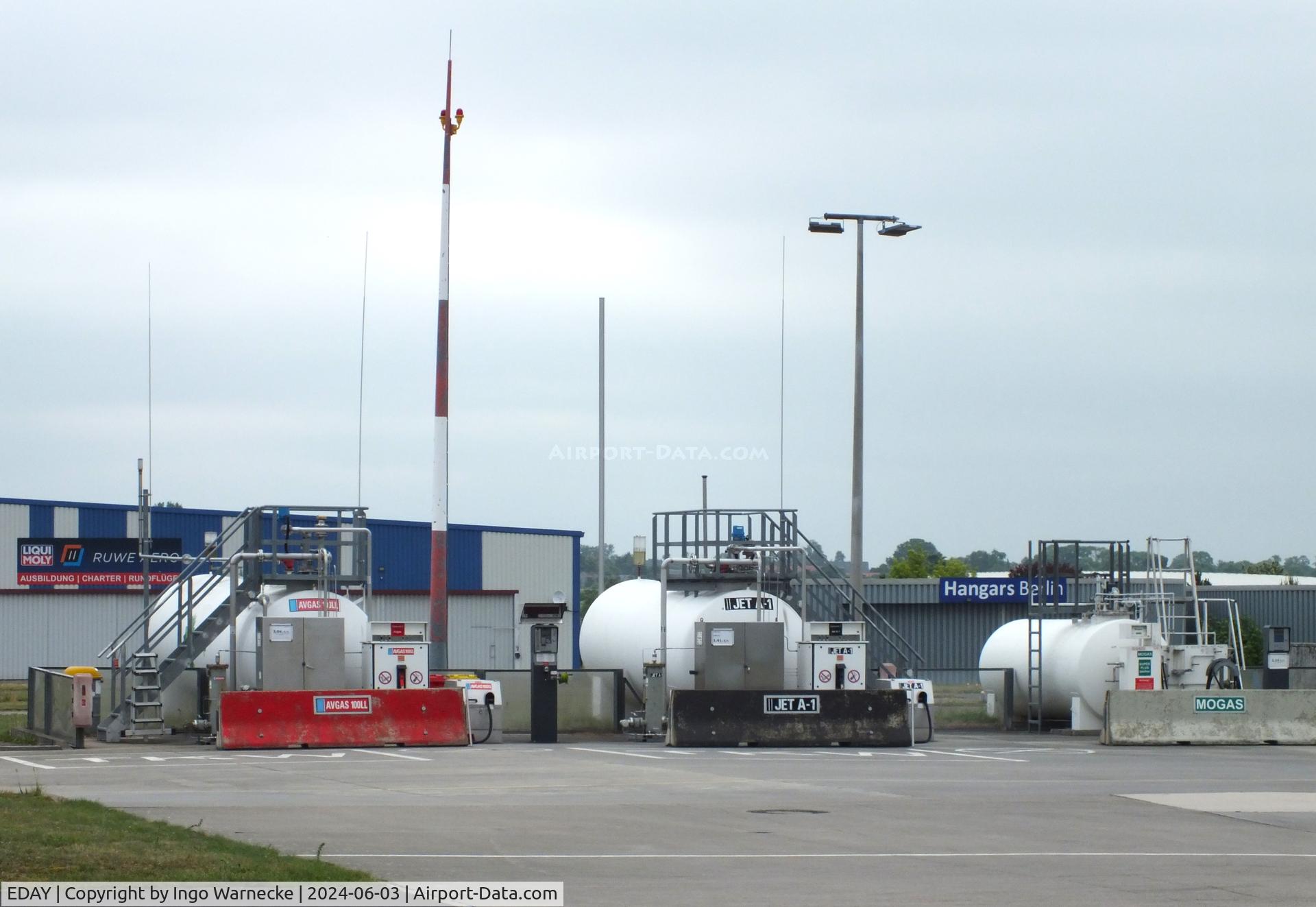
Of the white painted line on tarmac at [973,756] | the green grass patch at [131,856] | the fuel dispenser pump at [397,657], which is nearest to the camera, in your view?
the green grass patch at [131,856]

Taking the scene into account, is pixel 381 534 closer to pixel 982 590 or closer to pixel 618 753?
pixel 982 590

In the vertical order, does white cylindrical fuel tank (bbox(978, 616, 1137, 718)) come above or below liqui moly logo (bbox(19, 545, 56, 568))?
below

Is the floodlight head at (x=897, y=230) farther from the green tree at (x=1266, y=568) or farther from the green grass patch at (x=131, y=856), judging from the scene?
the green tree at (x=1266, y=568)

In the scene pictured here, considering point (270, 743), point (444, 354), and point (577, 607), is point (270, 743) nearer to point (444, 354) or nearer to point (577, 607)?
point (444, 354)

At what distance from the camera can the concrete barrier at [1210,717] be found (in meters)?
29.8

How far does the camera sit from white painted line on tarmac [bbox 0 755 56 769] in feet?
72.7

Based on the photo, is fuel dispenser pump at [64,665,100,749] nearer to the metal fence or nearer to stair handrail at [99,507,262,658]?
the metal fence

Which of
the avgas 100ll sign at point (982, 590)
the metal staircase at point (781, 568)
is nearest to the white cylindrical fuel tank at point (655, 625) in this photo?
the metal staircase at point (781, 568)

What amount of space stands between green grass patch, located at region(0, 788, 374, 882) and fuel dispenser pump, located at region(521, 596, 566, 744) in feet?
53.9

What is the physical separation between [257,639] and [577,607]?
39.3 metres

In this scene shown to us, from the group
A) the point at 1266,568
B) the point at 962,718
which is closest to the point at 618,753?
the point at 962,718

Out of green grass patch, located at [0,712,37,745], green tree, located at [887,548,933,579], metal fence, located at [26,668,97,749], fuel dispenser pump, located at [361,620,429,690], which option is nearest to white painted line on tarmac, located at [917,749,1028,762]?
fuel dispenser pump, located at [361,620,429,690]

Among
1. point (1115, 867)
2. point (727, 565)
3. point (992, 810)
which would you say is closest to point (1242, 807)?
point (992, 810)

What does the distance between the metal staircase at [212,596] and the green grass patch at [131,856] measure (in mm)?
14913
